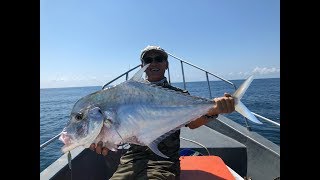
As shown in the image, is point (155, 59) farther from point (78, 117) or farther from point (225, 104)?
point (78, 117)

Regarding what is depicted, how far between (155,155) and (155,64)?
3.17 feet

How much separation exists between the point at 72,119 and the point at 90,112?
0.15 m

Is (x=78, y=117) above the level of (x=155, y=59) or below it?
below

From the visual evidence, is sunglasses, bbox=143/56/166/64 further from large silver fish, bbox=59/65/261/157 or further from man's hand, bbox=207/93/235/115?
man's hand, bbox=207/93/235/115

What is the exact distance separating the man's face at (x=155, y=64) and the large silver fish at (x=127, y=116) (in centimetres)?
81

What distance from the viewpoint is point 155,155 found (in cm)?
291

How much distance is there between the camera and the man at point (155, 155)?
2.74 metres

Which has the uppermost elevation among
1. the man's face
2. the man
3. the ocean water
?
the man's face

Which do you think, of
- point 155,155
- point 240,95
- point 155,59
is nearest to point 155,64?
point 155,59

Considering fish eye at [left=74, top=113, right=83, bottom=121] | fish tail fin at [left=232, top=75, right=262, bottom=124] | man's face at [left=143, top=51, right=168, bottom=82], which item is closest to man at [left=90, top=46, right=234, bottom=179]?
man's face at [left=143, top=51, right=168, bottom=82]

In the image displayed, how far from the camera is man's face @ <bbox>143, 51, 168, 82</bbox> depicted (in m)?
3.08

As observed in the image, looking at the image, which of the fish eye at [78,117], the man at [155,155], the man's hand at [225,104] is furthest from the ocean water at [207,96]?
the man's hand at [225,104]
